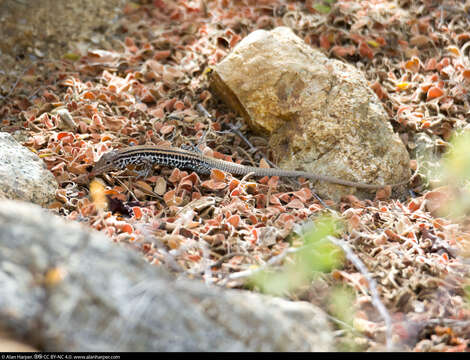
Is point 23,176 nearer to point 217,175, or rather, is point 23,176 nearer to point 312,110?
point 217,175

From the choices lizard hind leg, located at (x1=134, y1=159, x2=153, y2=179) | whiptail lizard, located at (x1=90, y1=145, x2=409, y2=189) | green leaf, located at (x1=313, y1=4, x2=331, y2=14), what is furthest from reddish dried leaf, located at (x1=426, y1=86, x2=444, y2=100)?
lizard hind leg, located at (x1=134, y1=159, x2=153, y2=179)

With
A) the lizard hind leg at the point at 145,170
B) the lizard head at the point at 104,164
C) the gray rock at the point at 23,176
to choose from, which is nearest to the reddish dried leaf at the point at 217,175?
the lizard hind leg at the point at 145,170

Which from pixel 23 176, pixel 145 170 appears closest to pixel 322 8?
pixel 145 170

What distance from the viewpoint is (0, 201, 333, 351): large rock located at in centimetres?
205

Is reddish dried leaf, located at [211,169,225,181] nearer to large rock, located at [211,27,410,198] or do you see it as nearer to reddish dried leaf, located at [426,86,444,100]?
large rock, located at [211,27,410,198]

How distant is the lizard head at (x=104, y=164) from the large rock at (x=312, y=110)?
4.96 ft

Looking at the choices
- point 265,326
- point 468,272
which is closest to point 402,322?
point 468,272

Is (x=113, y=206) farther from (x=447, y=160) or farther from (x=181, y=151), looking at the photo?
(x=447, y=160)

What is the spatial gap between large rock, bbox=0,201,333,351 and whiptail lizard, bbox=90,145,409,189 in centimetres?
211

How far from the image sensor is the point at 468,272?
3.22 meters

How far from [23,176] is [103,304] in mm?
2084

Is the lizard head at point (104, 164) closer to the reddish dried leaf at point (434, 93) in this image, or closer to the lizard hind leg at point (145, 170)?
the lizard hind leg at point (145, 170)

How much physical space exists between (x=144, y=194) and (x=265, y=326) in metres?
2.30

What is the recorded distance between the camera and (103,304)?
206 cm
